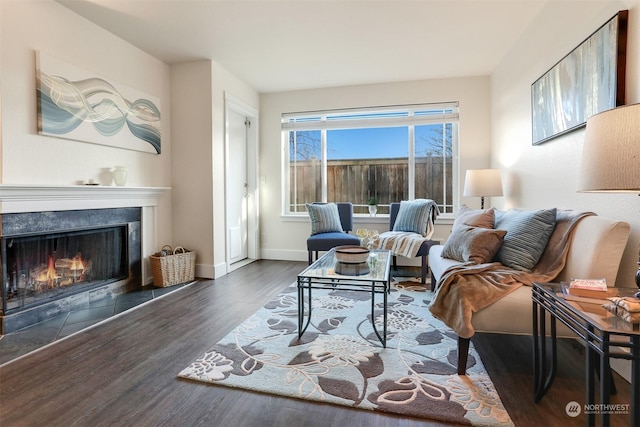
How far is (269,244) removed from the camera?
198 inches

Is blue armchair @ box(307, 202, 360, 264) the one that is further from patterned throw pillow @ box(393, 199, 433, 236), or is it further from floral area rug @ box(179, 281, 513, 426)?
floral area rug @ box(179, 281, 513, 426)

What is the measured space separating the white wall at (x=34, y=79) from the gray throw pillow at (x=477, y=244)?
3.20 meters

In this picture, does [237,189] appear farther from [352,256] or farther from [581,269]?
[581,269]

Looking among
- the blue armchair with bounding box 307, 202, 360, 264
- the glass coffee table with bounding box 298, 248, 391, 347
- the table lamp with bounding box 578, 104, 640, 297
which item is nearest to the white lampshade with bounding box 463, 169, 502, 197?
the blue armchair with bounding box 307, 202, 360, 264

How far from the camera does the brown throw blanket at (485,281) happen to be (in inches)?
66.0

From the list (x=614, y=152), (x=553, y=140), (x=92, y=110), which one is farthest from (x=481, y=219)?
(x=92, y=110)

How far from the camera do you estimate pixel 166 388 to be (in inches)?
64.1

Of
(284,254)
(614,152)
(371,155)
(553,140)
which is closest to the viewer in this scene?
(614,152)

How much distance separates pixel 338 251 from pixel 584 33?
2176 millimetres

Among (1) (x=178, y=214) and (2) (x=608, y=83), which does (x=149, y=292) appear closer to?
(1) (x=178, y=214)

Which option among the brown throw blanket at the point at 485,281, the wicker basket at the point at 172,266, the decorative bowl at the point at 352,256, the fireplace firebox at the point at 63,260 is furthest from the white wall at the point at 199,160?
the brown throw blanket at the point at 485,281

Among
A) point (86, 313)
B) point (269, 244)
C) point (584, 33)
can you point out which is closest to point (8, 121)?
point (86, 313)

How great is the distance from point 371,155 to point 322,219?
1.37 metres

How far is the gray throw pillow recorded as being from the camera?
7.08 feet
